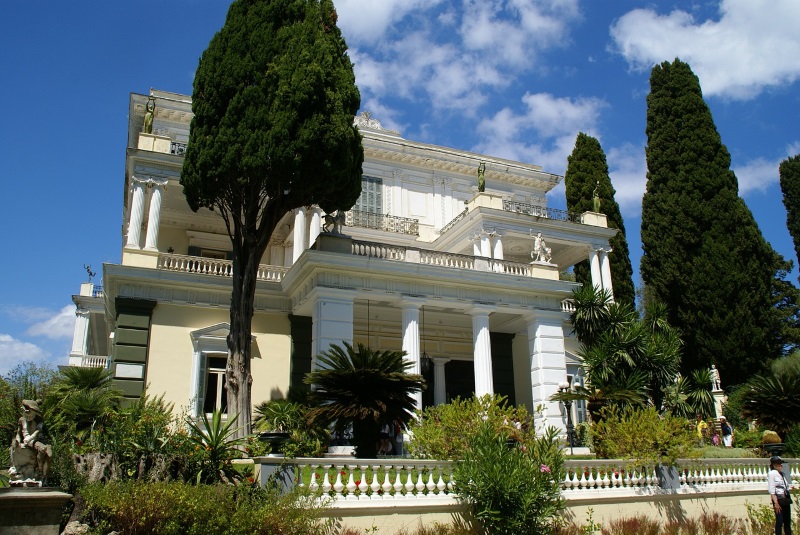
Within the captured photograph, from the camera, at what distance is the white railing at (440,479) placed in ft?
32.7

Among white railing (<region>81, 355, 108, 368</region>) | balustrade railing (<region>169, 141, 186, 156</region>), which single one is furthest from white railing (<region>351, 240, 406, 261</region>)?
white railing (<region>81, 355, 108, 368</region>)

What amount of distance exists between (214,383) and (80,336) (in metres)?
17.6

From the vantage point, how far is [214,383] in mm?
20172

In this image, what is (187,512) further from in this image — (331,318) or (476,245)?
(476,245)

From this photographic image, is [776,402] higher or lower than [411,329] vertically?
lower

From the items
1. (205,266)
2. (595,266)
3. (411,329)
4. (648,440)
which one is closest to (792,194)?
(595,266)

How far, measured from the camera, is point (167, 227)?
25156mm

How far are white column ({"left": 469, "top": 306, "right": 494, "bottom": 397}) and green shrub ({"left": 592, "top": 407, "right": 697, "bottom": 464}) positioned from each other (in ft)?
20.7

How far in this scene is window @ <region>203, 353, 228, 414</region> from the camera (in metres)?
19.9

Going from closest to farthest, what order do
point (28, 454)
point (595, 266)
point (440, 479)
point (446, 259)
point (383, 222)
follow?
1. point (28, 454)
2. point (440, 479)
3. point (446, 259)
4. point (595, 266)
5. point (383, 222)

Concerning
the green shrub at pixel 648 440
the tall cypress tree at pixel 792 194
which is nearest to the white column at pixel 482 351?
the green shrub at pixel 648 440

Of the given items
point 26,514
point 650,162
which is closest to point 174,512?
point 26,514

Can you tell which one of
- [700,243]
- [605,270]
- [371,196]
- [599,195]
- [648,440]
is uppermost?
[599,195]

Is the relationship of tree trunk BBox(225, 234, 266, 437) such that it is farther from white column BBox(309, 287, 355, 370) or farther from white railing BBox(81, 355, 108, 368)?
white railing BBox(81, 355, 108, 368)
